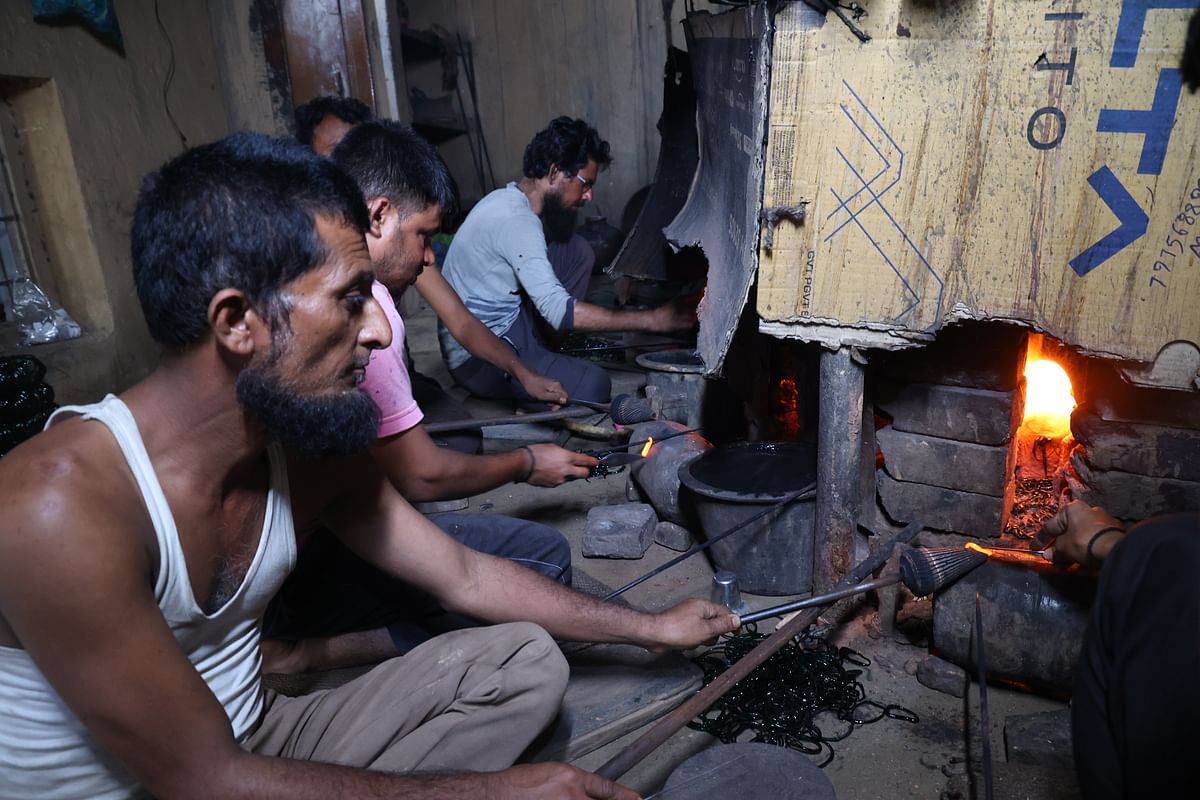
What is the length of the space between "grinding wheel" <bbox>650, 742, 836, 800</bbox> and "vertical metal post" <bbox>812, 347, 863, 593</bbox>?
100cm

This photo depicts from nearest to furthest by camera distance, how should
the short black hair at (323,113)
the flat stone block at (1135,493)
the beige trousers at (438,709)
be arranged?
the beige trousers at (438,709) → the flat stone block at (1135,493) → the short black hair at (323,113)

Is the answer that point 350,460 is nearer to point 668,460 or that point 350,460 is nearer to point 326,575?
point 326,575

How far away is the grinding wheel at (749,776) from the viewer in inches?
92.7

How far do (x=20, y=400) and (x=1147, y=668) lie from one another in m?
5.09

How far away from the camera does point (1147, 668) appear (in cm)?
132

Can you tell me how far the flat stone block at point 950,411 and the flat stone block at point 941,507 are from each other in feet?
0.79

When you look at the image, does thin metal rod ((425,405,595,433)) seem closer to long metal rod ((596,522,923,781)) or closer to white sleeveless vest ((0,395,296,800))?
long metal rod ((596,522,923,781))

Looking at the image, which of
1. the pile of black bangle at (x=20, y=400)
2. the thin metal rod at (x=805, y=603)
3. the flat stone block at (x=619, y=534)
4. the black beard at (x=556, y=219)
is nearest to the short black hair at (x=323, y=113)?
the black beard at (x=556, y=219)

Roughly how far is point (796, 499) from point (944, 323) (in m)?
1.05

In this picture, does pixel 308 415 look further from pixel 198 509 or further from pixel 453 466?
pixel 453 466

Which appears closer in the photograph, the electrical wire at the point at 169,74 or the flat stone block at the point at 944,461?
the flat stone block at the point at 944,461

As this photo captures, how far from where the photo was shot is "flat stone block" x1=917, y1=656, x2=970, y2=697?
3.02 metres

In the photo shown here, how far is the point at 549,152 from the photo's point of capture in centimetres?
532

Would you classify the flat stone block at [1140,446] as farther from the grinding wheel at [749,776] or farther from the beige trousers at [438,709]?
the beige trousers at [438,709]
